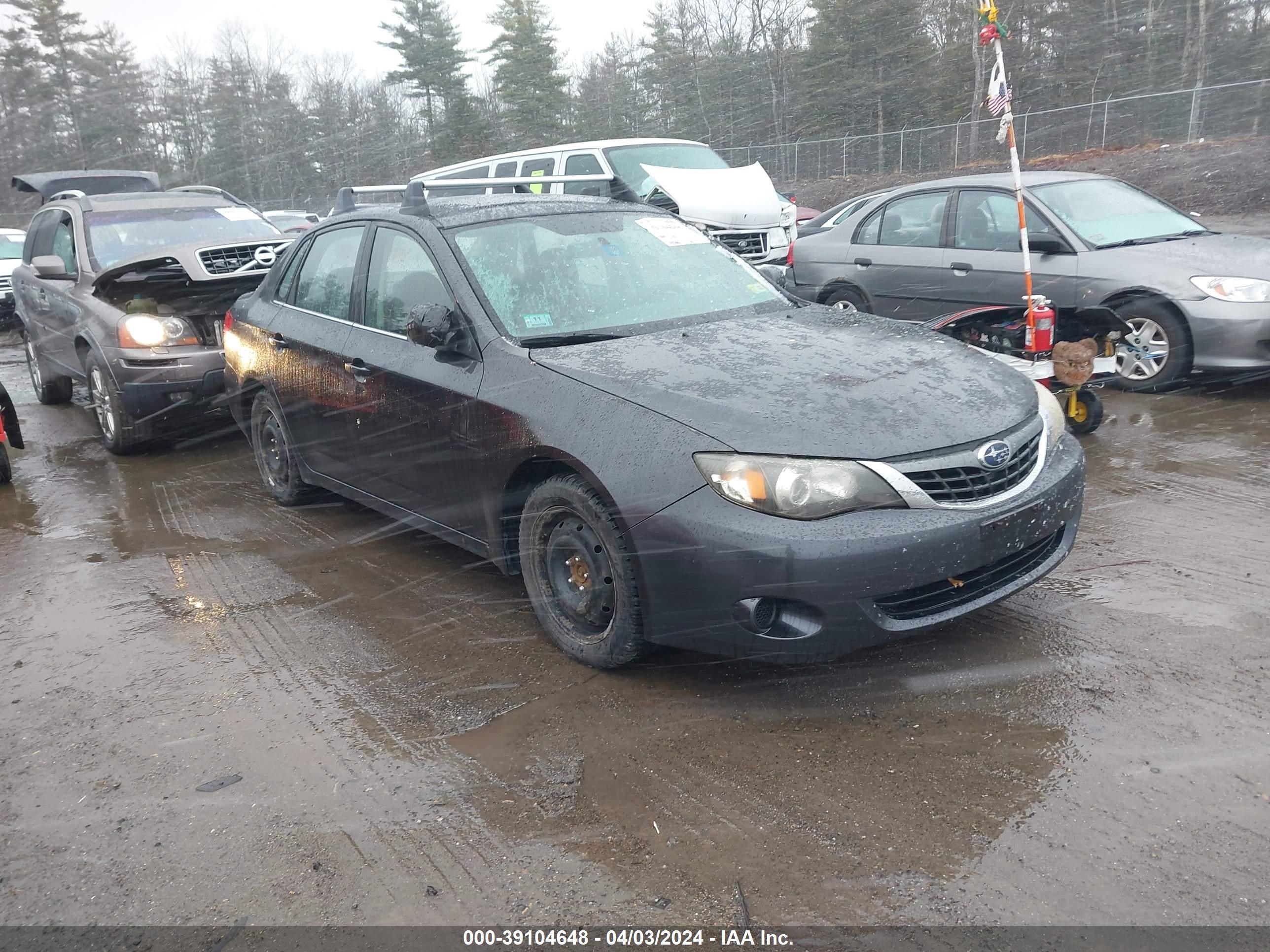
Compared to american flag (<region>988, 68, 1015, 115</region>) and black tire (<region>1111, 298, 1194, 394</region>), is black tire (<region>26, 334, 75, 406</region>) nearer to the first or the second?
american flag (<region>988, 68, 1015, 115</region>)

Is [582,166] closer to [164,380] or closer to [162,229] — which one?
[162,229]

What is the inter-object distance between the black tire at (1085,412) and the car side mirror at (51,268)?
7370 mm

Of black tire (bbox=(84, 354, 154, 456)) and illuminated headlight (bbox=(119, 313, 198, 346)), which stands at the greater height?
illuminated headlight (bbox=(119, 313, 198, 346))

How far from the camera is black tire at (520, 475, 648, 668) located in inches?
134

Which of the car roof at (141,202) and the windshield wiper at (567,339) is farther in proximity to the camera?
the car roof at (141,202)

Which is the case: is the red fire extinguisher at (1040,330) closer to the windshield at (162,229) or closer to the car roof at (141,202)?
the windshield at (162,229)

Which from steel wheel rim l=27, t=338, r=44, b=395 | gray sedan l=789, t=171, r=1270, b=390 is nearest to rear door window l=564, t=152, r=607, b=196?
gray sedan l=789, t=171, r=1270, b=390

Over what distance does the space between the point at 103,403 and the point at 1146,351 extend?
7565mm

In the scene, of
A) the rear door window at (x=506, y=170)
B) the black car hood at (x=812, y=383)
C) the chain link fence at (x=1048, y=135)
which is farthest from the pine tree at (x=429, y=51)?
the black car hood at (x=812, y=383)

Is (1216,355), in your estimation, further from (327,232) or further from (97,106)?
(97,106)

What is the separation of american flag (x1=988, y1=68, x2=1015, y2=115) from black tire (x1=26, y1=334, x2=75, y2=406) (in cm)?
818

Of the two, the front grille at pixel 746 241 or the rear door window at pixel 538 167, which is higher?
the rear door window at pixel 538 167

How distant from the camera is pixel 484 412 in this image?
389 centimetres

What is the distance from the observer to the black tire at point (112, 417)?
23.5 ft
